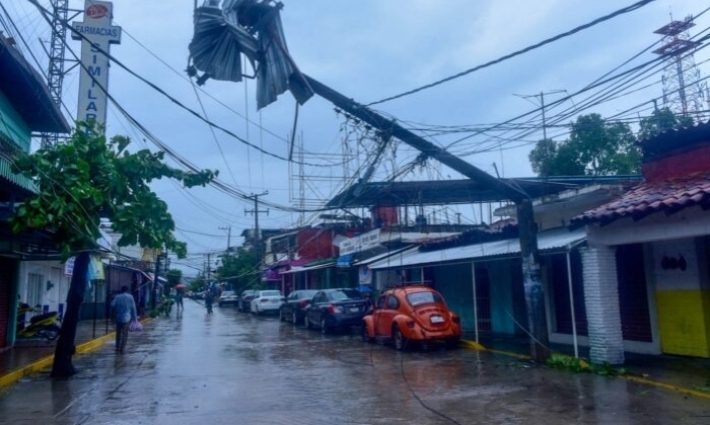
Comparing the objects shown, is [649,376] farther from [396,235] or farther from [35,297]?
[35,297]

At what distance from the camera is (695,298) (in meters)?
13.3

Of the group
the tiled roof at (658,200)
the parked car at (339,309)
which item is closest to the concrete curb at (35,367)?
the parked car at (339,309)

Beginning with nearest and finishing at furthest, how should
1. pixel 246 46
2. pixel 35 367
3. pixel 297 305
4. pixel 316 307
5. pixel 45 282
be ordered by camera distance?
pixel 246 46, pixel 35 367, pixel 45 282, pixel 316 307, pixel 297 305

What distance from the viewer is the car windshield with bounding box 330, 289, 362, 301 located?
83.7ft

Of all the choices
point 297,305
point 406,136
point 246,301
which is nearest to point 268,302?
point 246,301

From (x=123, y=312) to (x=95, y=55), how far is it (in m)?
7.54

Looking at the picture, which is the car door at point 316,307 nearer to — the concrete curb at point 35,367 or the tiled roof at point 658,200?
the concrete curb at point 35,367

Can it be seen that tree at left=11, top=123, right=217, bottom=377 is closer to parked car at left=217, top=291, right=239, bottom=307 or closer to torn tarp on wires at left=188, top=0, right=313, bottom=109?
torn tarp on wires at left=188, top=0, right=313, bottom=109

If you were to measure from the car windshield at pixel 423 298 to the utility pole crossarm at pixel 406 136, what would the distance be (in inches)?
204

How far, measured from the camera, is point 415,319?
17359 millimetres

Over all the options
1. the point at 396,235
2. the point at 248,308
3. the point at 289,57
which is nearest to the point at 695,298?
Result: the point at 289,57

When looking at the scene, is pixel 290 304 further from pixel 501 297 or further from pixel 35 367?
pixel 35 367

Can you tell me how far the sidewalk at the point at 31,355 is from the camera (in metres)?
13.8

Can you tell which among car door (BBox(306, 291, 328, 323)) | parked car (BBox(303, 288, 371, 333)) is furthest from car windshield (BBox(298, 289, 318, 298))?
parked car (BBox(303, 288, 371, 333))
